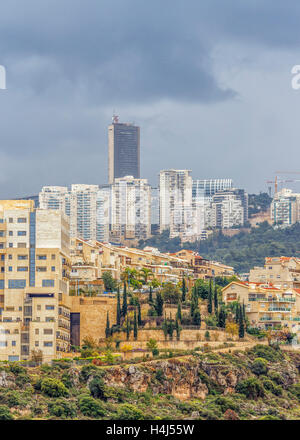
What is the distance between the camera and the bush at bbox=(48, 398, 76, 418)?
48.4 meters

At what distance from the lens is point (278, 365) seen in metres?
60.0

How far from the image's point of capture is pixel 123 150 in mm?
175375

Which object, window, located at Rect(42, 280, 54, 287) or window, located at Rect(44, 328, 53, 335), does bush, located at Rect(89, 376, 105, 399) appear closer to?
window, located at Rect(44, 328, 53, 335)

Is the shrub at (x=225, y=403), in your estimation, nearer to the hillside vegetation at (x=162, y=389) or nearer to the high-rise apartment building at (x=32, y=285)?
the hillside vegetation at (x=162, y=389)

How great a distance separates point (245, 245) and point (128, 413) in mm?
73121

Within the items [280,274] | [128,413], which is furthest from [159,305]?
[280,274]

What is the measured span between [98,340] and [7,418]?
11.8 meters

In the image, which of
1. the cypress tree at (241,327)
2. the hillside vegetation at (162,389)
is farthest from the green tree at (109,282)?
the hillside vegetation at (162,389)

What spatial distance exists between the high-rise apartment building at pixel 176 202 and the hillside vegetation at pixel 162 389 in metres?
69.4

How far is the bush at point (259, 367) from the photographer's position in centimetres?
5828

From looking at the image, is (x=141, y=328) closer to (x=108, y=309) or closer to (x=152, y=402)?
(x=108, y=309)

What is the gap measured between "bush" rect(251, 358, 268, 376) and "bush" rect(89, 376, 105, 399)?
30.3ft

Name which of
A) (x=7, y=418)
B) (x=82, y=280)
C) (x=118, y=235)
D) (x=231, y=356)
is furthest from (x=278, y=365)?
(x=118, y=235)

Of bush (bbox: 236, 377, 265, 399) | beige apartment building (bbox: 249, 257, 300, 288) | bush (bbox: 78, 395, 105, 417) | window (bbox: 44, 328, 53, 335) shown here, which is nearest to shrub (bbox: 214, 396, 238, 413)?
bush (bbox: 236, 377, 265, 399)
